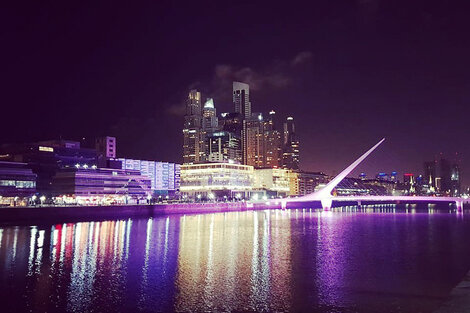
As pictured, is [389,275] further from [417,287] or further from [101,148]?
[101,148]

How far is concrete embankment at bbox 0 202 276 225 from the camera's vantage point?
153ft

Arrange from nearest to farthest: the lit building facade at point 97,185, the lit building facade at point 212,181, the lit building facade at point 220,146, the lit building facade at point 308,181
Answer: the lit building facade at point 97,185 → the lit building facade at point 212,181 → the lit building facade at point 308,181 → the lit building facade at point 220,146

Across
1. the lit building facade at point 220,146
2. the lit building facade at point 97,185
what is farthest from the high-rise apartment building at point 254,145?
the lit building facade at point 97,185

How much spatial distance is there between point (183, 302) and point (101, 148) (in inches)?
4136

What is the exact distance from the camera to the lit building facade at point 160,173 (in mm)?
115062

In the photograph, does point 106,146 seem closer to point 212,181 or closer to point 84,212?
point 212,181

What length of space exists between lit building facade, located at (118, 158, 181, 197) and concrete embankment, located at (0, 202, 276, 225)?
41.1 meters

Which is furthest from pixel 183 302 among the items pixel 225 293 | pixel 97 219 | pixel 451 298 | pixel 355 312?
pixel 97 219

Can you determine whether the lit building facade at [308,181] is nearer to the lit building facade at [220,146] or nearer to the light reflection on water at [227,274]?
the lit building facade at [220,146]

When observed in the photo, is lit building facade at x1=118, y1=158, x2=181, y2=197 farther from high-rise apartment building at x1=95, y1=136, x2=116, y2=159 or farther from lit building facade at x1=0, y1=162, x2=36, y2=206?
lit building facade at x1=0, y1=162, x2=36, y2=206

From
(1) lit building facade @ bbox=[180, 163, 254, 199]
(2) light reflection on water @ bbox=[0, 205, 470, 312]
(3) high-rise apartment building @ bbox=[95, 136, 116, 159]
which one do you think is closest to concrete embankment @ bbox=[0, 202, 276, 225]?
(2) light reflection on water @ bbox=[0, 205, 470, 312]

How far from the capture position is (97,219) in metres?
54.4

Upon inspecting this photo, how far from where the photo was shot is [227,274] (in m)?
18.7

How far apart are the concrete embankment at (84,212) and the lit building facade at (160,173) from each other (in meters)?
41.1
